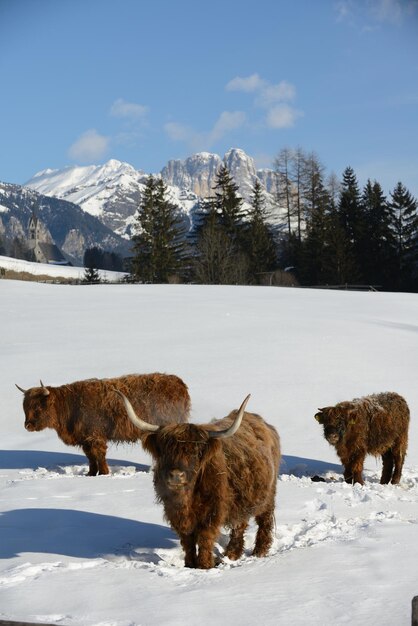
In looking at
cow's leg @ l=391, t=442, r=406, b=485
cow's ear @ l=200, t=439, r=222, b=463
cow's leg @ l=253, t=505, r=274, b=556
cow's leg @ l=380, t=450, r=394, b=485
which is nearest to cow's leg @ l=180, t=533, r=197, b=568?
cow's ear @ l=200, t=439, r=222, b=463

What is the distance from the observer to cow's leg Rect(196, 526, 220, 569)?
211 inches

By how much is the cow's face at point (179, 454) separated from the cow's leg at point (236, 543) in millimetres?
845

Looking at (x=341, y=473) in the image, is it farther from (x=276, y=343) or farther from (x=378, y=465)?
(x=276, y=343)

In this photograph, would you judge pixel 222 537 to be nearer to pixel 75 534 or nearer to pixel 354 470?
pixel 75 534

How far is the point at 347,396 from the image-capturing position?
14.1m

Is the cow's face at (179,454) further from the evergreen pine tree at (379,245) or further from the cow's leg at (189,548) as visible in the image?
the evergreen pine tree at (379,245)

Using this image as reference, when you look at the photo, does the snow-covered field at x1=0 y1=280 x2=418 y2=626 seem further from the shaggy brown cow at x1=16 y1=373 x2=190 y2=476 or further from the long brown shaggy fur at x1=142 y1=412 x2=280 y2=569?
the shaggy brown cow at x1=16 y1=373 x2=190 y2=476

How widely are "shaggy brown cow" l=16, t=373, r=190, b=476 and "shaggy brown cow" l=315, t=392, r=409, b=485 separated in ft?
7.38

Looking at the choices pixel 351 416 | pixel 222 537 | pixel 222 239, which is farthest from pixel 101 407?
pixel 222 239

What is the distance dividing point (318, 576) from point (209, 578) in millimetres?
774

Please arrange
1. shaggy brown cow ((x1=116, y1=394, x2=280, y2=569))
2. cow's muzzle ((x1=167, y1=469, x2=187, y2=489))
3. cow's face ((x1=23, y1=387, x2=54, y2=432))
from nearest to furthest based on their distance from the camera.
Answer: cow's muzzle ((x1=167, y1=469, x2=187, y2=489)), shaggy brown cow ((x1=116, y1=394, x2=280, y2=569)), cow's face ((x1=23, y1=387, x2=54, y2=432))

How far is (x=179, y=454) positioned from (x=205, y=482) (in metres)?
0.39

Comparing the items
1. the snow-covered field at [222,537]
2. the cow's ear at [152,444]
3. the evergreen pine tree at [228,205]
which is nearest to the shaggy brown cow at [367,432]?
the snow-covered field at [222,537]

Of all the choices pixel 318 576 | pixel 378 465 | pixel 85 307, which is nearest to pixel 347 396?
pixel 378 465
